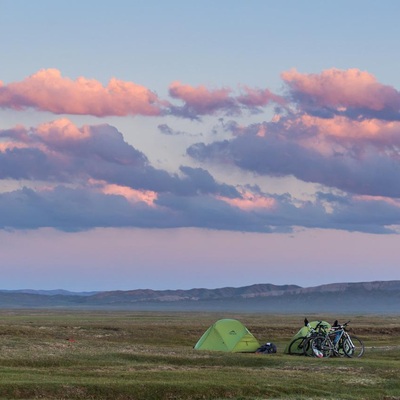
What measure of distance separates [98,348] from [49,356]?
26.7 ft

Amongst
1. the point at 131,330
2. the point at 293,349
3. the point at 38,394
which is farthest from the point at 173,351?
the point at 131,330

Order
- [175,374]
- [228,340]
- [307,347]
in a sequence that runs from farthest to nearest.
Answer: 1. [228,340]
2. [307,347]
3. [175,374]

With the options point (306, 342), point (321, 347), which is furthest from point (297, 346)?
point (321, 347)

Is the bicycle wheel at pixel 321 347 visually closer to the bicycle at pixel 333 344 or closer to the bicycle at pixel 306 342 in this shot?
the bicycle at pixel 333 344

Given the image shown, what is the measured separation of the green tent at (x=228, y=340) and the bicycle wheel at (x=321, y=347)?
698cm

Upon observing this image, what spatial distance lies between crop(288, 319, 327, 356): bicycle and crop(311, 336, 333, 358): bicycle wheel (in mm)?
380

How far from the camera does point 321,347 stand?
61.4 meters

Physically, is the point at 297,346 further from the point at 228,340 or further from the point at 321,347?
the point at 228,340

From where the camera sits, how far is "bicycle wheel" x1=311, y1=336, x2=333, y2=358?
60956 millimetres

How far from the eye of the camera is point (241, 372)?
48438 millimetres

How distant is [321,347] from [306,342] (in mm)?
1174

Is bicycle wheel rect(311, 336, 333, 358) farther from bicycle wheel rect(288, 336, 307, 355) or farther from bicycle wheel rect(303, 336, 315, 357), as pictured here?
bicycle wheel rect(288, 336, 307, 355)

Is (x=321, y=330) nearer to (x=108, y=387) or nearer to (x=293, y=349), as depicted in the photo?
(x=293, y=349)

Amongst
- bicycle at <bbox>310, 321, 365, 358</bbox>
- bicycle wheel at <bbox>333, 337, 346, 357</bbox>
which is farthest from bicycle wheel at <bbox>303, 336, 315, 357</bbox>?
bicycle wheel at <bbox>333, 337, 346, 357</bbox>
